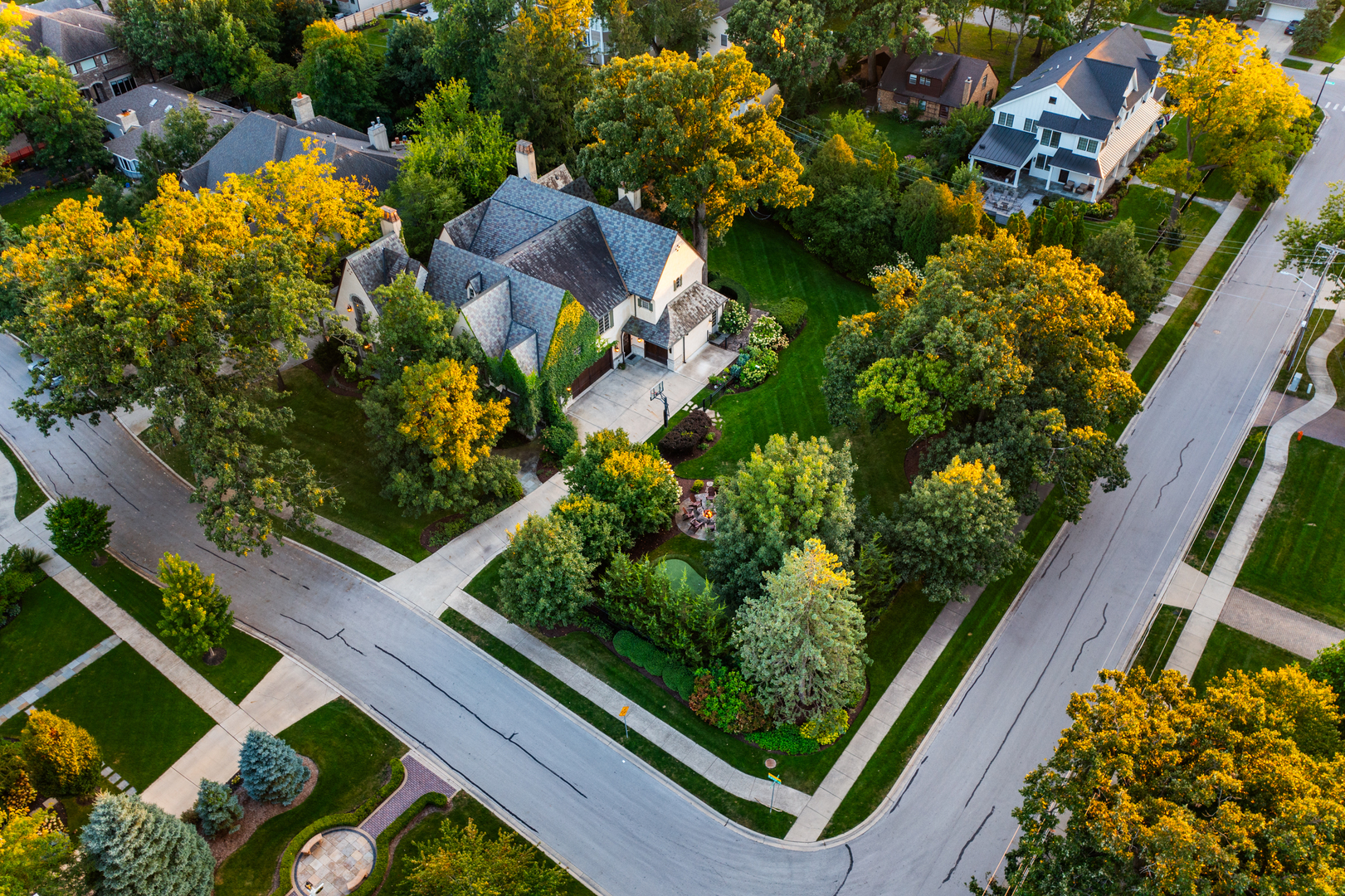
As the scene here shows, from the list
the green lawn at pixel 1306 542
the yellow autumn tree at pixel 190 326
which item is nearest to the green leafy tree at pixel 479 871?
the yellow autumn tree at pixel 190 326


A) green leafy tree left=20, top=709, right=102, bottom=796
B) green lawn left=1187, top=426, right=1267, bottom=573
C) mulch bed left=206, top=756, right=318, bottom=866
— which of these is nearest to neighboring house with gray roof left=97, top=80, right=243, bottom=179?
green leafy tree left=20, top=709, right=102, bottom=796

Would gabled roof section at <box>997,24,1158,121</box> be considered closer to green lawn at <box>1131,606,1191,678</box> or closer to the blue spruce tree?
green lawn at <box>1131,606,1191,678</box>

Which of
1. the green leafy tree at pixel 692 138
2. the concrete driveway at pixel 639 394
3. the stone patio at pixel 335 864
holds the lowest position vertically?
the stone patio at pixel 335 864

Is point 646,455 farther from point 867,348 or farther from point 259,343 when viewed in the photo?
point 259,343

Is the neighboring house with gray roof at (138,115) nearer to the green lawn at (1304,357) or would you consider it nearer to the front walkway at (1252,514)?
the front walkway at (1252,514)

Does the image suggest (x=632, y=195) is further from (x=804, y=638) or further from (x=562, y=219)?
(x=804, y=638)

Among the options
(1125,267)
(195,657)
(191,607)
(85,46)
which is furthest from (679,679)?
(85,46)
